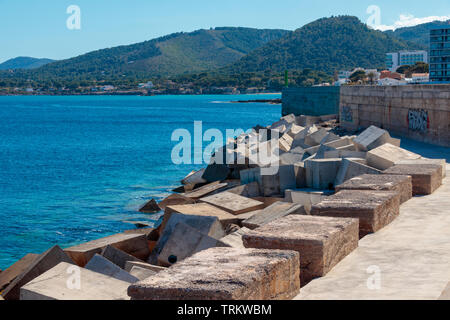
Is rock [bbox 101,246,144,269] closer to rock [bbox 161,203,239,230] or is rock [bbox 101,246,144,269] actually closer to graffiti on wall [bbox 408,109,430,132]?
rock [bbox 161,203,239,230]

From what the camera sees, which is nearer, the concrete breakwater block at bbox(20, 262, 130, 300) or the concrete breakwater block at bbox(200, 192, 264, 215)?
the concrete breakwater block at bbox(20, 262, 130, 300)

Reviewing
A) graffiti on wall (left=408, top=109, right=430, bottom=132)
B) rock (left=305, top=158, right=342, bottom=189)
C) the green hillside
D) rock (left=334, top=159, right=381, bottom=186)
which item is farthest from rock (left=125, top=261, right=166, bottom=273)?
the green hillside

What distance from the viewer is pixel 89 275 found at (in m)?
4.93

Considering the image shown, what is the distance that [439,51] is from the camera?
259 feet

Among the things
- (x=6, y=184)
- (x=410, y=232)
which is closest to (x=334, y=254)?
(x=410, y=232)

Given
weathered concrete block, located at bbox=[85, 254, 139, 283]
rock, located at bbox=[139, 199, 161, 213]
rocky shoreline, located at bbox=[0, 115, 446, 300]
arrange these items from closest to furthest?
rocky shoreline, located at bbox=[0, 115, 446, 300] < weathered concrete block, located at bbox=[85, 254, 139, 283] < rock, located at bbox=[139, 199, 161, 213]

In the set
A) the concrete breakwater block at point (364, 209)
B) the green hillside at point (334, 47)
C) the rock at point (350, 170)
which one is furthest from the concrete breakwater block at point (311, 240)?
the green hillside at point (334, 47)

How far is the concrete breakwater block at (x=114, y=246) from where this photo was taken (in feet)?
23.9

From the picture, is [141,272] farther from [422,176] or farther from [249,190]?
[249,190]

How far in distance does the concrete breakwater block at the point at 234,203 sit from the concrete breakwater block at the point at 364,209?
373cm

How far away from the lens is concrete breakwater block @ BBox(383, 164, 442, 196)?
698 cm

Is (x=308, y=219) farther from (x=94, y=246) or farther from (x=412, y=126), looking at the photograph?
(x=412, y=126)

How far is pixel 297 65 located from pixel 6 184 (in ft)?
481

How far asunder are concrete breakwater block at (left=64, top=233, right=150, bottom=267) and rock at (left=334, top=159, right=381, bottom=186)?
3284mm
